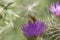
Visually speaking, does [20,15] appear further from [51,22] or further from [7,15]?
[51,22]

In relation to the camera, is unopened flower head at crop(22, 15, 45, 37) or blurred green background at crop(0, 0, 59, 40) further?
blurred green background at crop(0, 0, 59, 40)

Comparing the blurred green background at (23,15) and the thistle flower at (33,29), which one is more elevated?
the blurred green background at (23,15)

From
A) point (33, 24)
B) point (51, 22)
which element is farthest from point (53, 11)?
point (33, 24)

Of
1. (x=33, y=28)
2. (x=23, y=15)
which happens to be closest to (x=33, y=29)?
(x=33, y=28)

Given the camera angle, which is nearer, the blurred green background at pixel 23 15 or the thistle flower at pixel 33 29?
the thistle flower at pixel 33 29

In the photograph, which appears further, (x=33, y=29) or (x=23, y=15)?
(x=23, y=15)

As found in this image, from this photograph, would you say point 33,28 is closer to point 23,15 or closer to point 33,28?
point 33,28

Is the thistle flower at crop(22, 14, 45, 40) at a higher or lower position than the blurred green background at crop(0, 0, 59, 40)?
lower
